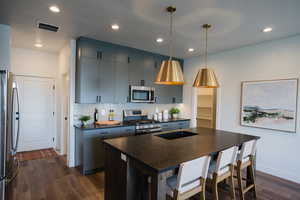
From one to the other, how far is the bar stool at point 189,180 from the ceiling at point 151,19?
6.32 ft

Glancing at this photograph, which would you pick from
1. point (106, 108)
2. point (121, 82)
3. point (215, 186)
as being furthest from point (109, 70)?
point (215, 186)

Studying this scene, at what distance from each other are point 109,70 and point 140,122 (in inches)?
56.5

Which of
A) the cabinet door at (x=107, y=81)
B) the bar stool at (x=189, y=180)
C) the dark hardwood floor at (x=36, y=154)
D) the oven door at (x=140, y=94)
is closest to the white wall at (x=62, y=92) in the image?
the dark hardwood floor at (x=36, y=154)

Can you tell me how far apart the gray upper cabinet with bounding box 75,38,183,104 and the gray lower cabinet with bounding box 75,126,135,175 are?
2.26ft

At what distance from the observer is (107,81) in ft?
11.9

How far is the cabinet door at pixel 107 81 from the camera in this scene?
3.54 m

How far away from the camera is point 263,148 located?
343cm

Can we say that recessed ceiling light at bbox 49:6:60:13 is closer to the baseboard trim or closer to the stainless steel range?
the stainless steel range

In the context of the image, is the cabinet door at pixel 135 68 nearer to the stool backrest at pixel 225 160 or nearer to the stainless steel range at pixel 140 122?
the stainless steel range at pixel 140 122

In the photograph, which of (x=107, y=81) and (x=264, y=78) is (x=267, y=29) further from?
(x=107, y=81)

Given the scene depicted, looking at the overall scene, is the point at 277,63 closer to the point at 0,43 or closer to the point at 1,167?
the point at 1,167

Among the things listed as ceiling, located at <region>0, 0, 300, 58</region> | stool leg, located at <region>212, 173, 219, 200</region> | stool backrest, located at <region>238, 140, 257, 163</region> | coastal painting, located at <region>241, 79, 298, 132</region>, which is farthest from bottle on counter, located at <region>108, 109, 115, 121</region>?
coastal painting, located at <region>241, 79, 298, 132</region>

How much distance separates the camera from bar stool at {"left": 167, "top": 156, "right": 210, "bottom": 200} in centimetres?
148

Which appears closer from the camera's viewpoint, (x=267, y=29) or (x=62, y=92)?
(x=267, y=29)
